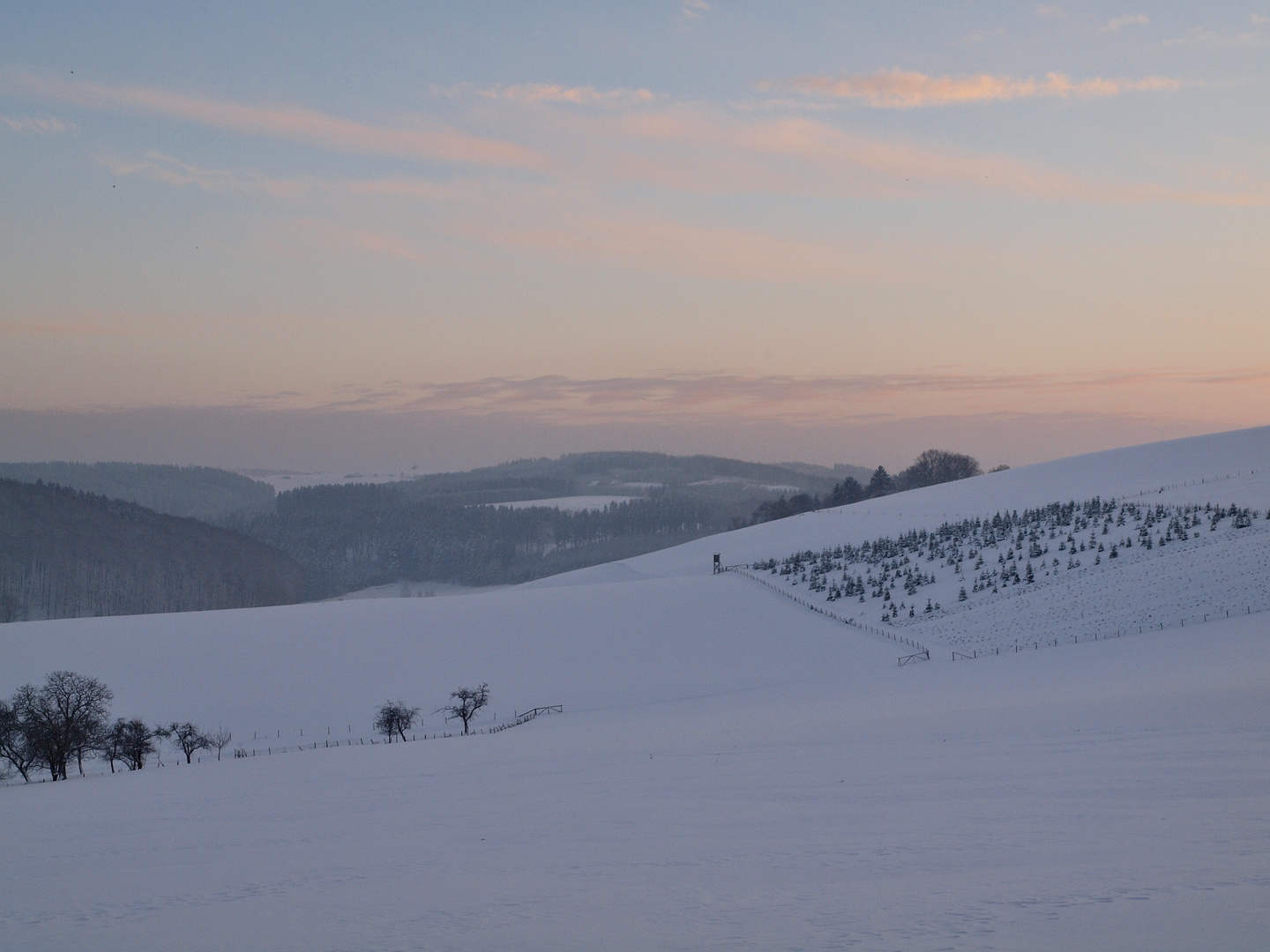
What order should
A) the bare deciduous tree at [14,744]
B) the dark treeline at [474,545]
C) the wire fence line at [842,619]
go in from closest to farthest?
the bare deciduous tree at [14,744] < the wire fence line at [842,619] < the dark treeline at [474,545]

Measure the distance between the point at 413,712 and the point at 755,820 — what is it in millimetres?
26476

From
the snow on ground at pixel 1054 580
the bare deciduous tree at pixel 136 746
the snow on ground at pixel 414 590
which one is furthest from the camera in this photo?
the snow on ground at pixel 414 590

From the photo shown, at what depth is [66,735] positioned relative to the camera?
2959cm

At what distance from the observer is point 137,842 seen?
14.0 meters

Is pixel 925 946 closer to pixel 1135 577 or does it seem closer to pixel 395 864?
pixel 395 864

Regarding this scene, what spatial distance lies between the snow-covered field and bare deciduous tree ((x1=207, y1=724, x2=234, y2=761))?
1.06m

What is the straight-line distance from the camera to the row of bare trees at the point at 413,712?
113ft

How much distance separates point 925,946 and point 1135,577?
121 feet

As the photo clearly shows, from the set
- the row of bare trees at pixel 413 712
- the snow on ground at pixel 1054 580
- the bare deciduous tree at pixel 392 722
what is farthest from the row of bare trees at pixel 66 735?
the snow on ground at pixel 1054 580

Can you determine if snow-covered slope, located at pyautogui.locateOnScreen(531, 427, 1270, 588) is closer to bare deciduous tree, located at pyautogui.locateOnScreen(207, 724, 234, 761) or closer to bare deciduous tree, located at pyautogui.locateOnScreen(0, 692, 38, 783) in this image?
bare deciduous tree, located at pyautogui.locateOnScreen(207, 724, 234, 761)

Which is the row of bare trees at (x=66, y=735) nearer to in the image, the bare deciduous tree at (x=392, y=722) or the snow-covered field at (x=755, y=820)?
the snow-covered field at (x=755, y=820)

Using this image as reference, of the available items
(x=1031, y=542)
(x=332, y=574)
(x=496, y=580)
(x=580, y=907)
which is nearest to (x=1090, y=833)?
(x=580, y=907)

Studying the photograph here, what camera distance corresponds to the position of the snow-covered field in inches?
330

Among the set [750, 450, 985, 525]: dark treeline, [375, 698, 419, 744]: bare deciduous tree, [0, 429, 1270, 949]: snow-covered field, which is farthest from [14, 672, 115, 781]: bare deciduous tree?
[750, 450, 985, 525]: dark treeline
